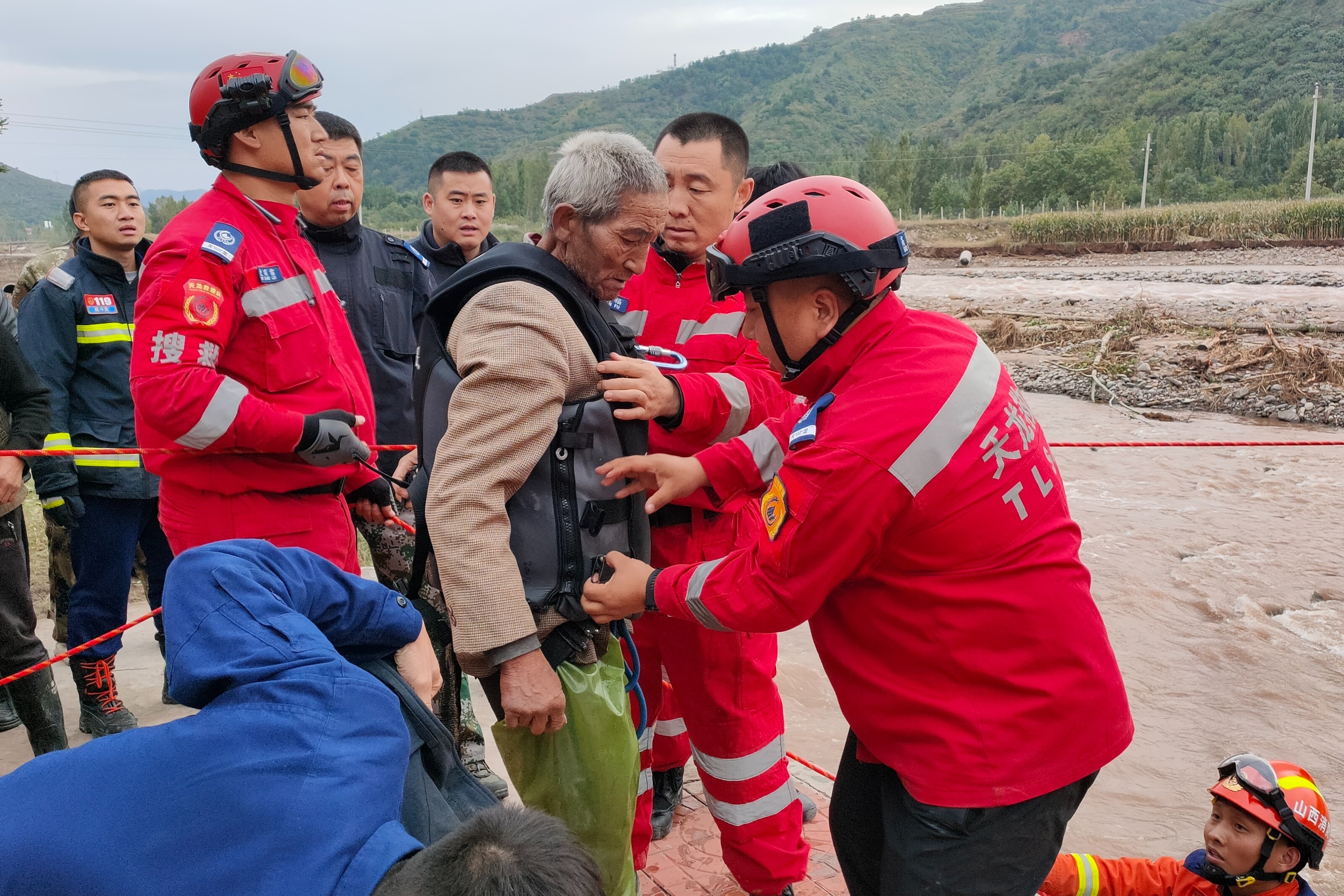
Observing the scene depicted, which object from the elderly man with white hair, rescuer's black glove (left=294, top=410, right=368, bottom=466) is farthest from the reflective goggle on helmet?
rescuer's black glove (left=294, top=410, right=368, bottom=466)

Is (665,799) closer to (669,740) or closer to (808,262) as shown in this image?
(669,740)

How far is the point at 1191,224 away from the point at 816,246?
43.0m

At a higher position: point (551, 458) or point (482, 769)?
point (551, 458)

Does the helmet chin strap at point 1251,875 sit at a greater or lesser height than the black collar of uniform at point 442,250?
lesser

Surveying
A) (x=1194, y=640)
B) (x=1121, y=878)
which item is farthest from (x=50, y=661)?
(x=1194, y=640)

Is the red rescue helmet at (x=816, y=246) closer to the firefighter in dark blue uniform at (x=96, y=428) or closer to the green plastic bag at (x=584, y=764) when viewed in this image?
the green plastic bag at (x=584, y=764)

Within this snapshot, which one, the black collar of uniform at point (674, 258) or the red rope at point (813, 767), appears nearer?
the black collar of uniform at point (674, 258)

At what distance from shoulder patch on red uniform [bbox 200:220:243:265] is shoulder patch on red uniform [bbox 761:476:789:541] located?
1711 mm

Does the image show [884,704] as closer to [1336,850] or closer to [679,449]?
[679,449]

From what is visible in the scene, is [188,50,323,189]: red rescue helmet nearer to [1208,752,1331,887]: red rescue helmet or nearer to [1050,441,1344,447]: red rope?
[1050,441,1344,447]: red rope

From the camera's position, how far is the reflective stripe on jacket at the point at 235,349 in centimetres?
257

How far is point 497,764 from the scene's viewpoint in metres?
4.18

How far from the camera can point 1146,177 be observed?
64.9 m

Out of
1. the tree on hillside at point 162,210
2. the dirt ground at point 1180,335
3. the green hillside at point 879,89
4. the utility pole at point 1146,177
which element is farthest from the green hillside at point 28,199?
the dirt ground at point 1180,335
